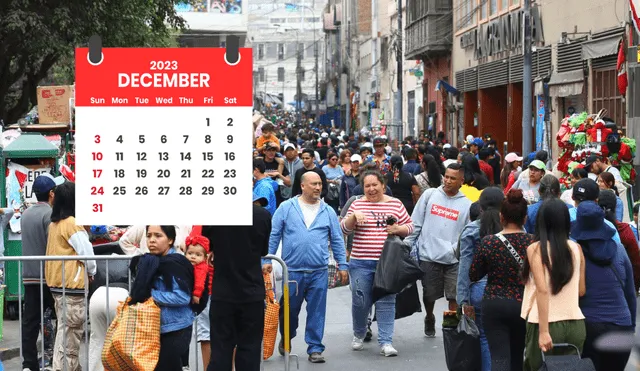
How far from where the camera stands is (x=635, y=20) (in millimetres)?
17750

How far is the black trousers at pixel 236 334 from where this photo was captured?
24.2 ft

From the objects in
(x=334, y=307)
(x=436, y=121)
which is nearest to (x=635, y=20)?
(x=334, y=307)

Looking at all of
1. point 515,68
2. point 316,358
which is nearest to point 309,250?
point 316,358

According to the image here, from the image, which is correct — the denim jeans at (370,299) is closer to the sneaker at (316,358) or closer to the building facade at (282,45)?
the sneaker at (316,358)

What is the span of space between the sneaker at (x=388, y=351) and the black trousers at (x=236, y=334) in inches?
111

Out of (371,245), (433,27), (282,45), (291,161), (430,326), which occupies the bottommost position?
(430,326)

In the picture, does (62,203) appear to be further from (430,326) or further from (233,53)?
(430,326)

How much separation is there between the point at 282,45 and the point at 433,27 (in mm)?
101917

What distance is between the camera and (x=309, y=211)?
998 cm

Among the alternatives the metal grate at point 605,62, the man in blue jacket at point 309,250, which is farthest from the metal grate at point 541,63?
the man in blue jacket at point 309,250

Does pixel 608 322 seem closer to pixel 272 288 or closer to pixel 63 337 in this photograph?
pixel 272 288

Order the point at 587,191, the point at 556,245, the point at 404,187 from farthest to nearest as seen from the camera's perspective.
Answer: the point at 404,187 < the point at 587,191 < the point at 556,245

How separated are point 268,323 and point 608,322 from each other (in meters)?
3.09

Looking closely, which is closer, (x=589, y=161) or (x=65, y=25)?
(x=589, y=161)
